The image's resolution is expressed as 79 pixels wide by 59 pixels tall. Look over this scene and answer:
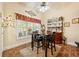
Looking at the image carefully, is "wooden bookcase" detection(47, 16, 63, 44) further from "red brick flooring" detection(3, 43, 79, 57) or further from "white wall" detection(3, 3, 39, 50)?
"white wall" detection(3, 3, 39, 50)

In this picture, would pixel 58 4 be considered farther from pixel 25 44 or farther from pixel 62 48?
pixel 25 44

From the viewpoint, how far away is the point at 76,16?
201 cm

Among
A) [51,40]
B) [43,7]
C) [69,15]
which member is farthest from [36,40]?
[69,15]

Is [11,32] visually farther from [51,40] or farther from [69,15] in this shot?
[69,15]

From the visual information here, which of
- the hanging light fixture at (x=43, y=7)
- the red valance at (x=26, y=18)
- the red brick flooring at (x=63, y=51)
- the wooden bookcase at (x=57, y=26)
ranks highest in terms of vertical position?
the hanging light fixture at (x=43, y=7)

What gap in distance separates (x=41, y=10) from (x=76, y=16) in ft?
1.83

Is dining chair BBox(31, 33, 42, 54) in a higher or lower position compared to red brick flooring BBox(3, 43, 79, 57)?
higher

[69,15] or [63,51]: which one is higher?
[69,15]

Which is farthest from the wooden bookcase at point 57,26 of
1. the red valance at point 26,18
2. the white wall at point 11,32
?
the white wall at point 11,32

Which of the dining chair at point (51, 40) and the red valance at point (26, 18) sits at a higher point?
the red valance at point (26, 18)

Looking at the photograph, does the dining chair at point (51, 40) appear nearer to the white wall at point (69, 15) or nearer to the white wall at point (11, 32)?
the white wall at point (69, 15)


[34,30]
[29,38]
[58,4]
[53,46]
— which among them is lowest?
[53,46]

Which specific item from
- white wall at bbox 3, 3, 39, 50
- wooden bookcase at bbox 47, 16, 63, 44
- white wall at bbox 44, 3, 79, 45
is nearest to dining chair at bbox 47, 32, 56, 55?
wooden bookcase at bbox 47, 16, 63, 44

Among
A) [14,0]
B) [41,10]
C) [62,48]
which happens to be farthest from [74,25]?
[14,0]
